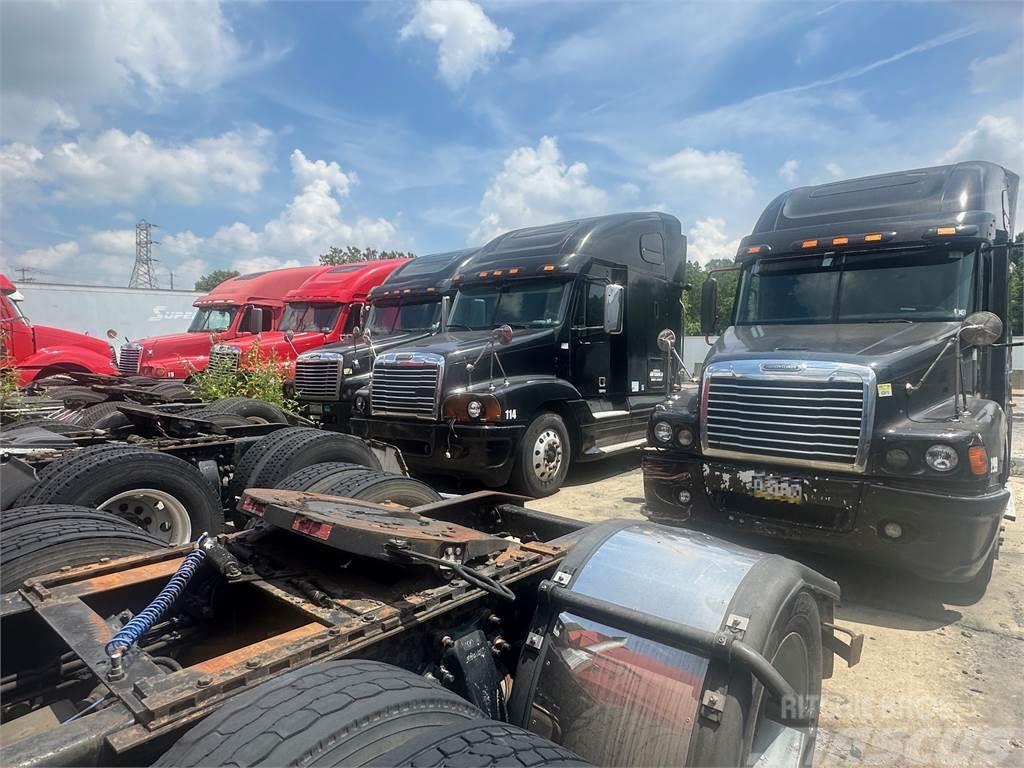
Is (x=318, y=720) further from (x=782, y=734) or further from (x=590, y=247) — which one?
(x=590, y=247)

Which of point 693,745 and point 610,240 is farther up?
point 610,240

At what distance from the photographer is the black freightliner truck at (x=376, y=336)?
9555mm

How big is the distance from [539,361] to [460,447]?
1.43 metres

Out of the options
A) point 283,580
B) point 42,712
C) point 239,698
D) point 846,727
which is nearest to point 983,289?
point 846,727

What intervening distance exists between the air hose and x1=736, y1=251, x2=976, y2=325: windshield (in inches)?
196

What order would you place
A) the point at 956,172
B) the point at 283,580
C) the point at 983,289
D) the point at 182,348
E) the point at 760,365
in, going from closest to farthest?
the point at 283,580
the point at 760,365
the point at 983,289
the point at 956,172
the point at 182,348

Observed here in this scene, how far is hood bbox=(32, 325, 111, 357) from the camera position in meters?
12.1

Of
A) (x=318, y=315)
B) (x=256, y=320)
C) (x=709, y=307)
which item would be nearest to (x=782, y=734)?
(x=709, y=307)

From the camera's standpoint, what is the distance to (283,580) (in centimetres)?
222

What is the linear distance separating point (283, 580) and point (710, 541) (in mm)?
1533

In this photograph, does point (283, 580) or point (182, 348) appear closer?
point (283, 580)

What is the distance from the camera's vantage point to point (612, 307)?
26.0 feet

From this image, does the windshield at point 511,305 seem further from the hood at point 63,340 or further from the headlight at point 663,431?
the hood at point 63,340

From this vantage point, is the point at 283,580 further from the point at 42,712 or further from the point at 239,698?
the point at 42,712
